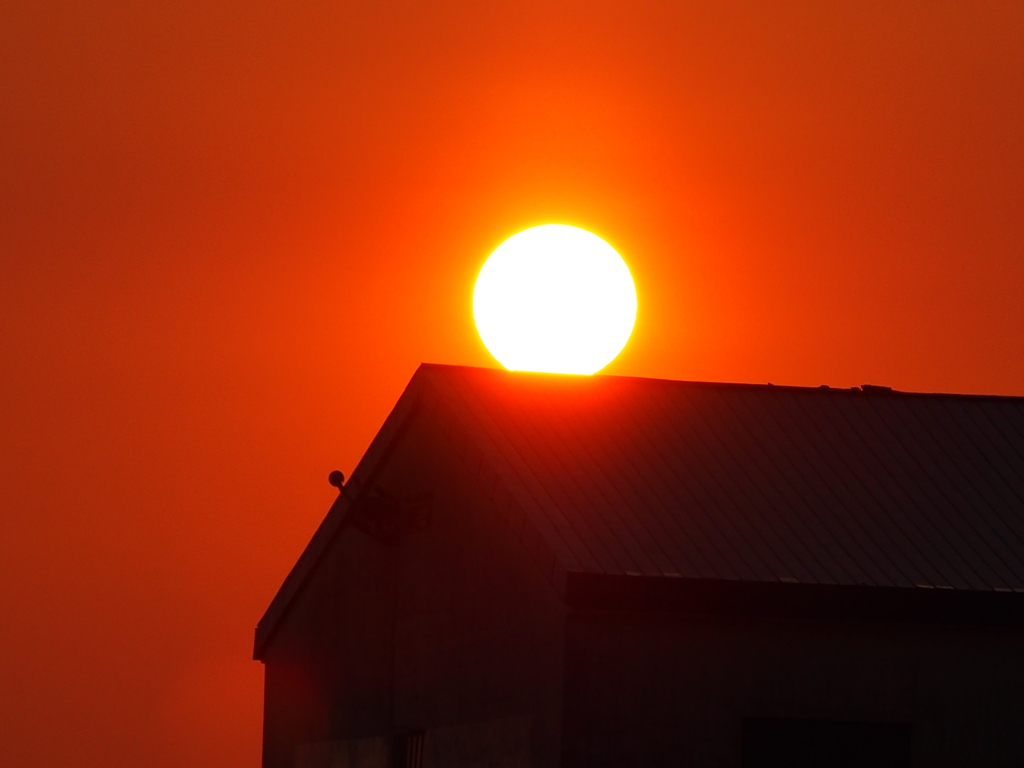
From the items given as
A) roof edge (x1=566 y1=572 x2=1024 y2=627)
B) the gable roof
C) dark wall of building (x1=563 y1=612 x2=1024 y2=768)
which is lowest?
dark wall of building (x1=563 y1=612 x2=1024 y2=768)

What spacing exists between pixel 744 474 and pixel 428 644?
16.2 feet

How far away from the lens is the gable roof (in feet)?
69.4

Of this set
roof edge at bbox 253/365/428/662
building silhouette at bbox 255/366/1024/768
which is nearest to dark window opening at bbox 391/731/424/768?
building silhouette at bbox 255/366/1024/768

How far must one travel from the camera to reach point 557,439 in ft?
76.5

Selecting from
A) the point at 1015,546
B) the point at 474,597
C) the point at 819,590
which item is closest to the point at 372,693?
the point at 474,597

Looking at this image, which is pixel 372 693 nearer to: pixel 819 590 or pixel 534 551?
pixel 534 551

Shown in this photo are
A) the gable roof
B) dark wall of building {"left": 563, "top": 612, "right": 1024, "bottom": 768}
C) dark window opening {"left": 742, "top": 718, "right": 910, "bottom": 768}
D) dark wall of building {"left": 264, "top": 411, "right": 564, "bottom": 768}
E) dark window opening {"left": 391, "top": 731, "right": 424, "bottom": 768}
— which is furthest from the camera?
dark window opening {"left": 391, "top": 731, "right": 424, "bottom": 768}

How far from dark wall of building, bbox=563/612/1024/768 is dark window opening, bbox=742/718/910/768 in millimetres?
92

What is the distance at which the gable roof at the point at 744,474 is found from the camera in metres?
21.2

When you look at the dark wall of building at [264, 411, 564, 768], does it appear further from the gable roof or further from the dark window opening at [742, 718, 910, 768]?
the dark window opening at [742, 718, 910, 768]

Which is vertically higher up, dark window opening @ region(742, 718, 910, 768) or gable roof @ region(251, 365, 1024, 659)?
gable roof @ region(251, 365, 1024, 659)

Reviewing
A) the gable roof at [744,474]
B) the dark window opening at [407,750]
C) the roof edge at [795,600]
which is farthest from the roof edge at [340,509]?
the roof edge at [795,600]

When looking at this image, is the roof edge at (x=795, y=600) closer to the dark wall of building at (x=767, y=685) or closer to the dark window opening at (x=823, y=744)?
the dark wall of building at (x=767, y=685)

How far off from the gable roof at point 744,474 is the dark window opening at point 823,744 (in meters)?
1.71
